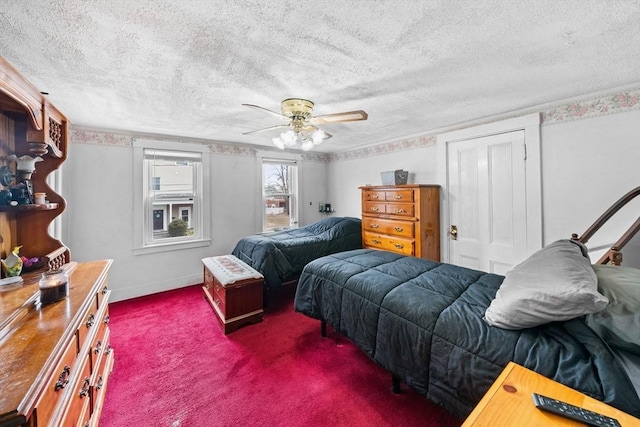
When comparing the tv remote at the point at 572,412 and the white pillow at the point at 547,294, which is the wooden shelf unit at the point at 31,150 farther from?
the white pillow at the point at 547,294

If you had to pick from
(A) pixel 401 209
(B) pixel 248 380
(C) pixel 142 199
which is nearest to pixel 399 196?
(A) pixel 401 209

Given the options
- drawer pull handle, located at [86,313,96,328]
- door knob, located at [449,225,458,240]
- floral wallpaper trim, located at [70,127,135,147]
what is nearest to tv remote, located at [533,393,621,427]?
drawer pull handle, located at [86,313,96,328]

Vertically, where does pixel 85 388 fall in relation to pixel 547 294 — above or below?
below

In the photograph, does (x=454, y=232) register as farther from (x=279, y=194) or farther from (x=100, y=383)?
(x=100, y=383)

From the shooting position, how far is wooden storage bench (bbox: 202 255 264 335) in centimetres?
259

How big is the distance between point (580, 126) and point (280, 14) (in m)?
2.81

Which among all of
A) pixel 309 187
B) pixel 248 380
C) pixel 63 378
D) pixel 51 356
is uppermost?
pixel 309 187

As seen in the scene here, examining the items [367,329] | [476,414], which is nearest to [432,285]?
[367,329]

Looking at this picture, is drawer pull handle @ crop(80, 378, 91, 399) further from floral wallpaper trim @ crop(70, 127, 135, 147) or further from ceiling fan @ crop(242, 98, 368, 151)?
floral wallpaper trim @ crop(70, 127, 135, 147)

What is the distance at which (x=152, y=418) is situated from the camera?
62.9 inches

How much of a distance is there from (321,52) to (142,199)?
3.22 meters

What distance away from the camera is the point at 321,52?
1537 mm

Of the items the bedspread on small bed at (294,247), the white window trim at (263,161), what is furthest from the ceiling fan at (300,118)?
the white window trim at (263,161)

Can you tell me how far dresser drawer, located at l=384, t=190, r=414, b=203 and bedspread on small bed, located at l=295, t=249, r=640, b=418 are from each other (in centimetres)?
115
